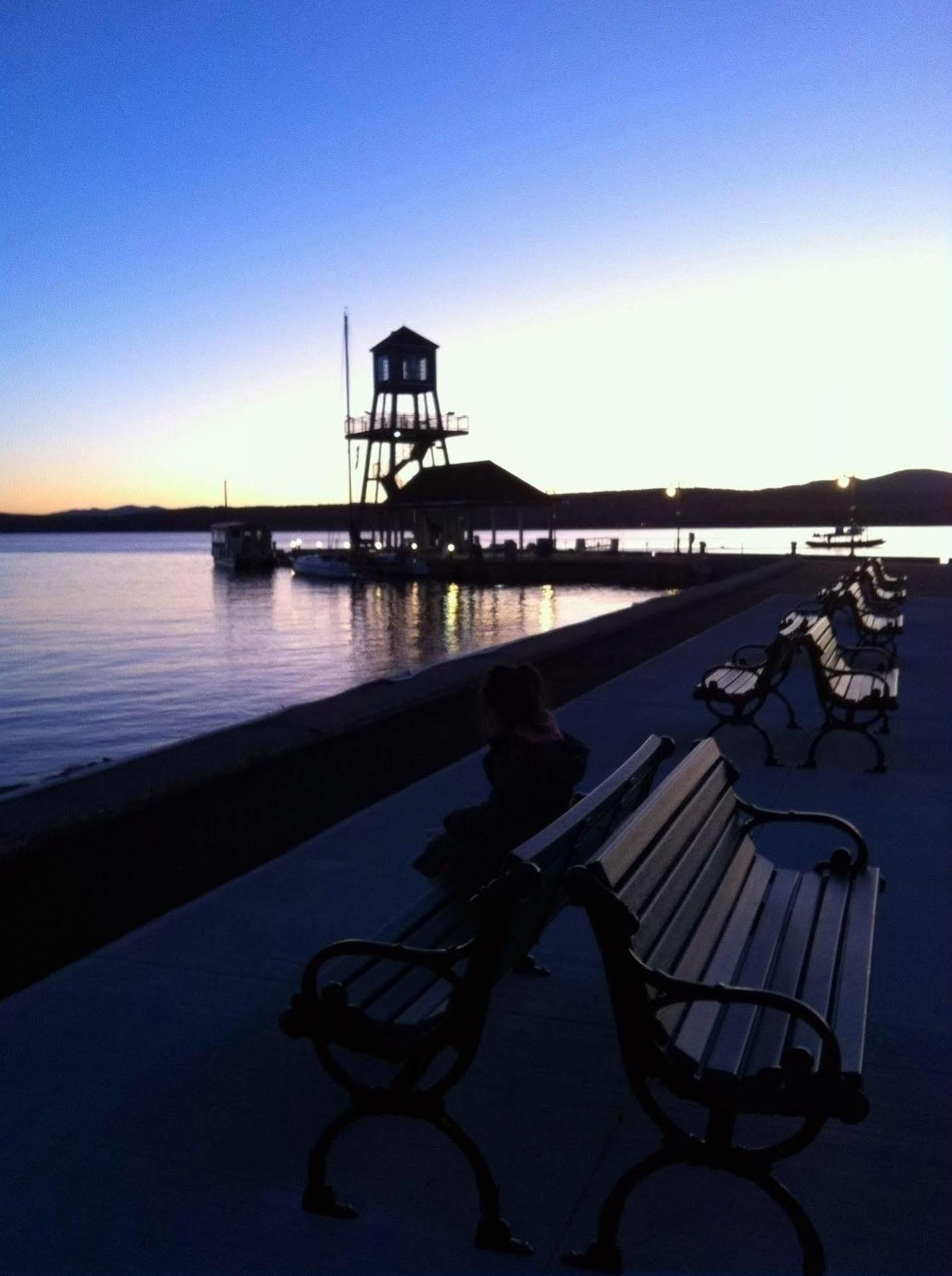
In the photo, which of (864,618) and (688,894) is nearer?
(688,894)

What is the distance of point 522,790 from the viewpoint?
3883 millimetres

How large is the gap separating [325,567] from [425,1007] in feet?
268

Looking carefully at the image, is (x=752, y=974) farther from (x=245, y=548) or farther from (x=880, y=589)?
(x=245, y=548)

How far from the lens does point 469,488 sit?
7181cm

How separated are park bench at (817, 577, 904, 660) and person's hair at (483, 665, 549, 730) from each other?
8908 mm

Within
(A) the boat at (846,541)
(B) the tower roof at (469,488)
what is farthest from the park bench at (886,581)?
(B) the tower roof at (469,488)

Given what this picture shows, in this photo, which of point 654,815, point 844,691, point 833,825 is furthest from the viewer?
point 844,691

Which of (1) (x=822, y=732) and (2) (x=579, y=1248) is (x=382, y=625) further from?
(2) (x=579, y=1248)

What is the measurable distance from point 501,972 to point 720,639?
13.4 m

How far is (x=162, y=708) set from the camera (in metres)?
27.6

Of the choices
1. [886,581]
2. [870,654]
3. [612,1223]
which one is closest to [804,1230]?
[612,1223]

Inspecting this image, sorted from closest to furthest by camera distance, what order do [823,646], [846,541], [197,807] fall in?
[197,807] → [823,646] → [846,541]

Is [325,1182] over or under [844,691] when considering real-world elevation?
under

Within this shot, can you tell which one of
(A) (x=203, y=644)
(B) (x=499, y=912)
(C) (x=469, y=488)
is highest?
(C) (x=469, y=488)
